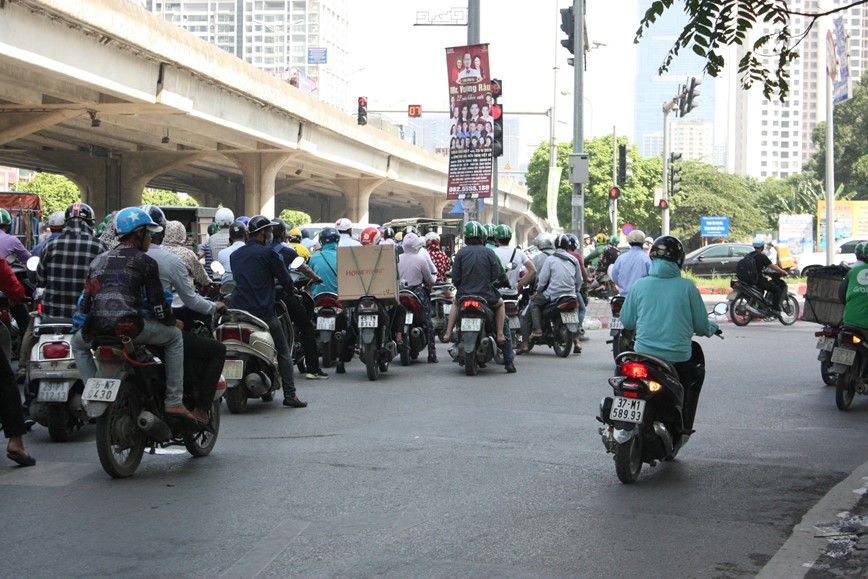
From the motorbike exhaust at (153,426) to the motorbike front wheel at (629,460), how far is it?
2.87 m

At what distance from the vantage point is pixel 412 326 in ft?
47.6

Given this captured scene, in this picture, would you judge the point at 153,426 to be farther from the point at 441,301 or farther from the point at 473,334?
the point at 441,301

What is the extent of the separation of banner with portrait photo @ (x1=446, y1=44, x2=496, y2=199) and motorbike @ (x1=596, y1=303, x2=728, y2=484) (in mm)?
13602

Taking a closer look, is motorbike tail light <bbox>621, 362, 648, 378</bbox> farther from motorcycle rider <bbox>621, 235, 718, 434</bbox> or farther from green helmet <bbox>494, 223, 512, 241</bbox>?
green helmet <bbox>494, 223, 512, 241</bbox>

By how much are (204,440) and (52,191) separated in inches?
3196

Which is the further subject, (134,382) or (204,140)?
(204,140)

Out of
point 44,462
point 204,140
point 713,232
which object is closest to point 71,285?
point 44,462

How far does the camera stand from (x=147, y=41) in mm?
27609

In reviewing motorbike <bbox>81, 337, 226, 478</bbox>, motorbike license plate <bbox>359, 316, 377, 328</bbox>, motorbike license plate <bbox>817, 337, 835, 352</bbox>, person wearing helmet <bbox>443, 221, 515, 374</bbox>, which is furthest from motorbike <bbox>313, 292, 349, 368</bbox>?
motorbike <bbox>81, 337, 226, 478</bbox>

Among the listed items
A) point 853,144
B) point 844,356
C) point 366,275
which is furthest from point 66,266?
point 853,144

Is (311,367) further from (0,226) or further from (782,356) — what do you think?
(782,356)

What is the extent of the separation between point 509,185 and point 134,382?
78529 mm

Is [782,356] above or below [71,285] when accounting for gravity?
below

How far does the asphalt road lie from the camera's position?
5.44 meters
